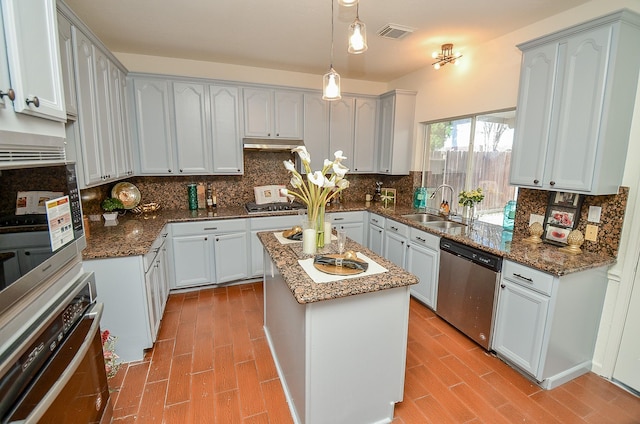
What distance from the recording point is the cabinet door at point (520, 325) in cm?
202

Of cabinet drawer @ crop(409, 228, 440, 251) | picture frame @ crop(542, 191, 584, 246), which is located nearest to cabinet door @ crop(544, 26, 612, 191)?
picture frame @ crop(542, 191, 584, 246)

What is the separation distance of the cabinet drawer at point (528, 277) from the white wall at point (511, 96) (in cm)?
59

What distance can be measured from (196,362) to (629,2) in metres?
3.88

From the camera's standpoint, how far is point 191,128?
3.44m

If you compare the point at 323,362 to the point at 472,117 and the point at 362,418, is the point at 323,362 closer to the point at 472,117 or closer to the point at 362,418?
the point at 362,418

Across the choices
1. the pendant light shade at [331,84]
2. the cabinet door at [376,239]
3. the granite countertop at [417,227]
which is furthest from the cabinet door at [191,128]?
the cabinet door at [376,239]

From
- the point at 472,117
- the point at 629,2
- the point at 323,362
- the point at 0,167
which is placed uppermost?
the point at 629,2

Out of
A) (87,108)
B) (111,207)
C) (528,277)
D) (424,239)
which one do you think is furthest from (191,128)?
(528,277)

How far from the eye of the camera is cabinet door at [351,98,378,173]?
4152mm

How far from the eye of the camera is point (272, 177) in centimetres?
412

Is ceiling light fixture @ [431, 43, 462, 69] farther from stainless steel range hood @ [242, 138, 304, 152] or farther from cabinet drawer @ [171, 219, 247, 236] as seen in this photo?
cabinet drawer @ [171, 219, 247, 236]

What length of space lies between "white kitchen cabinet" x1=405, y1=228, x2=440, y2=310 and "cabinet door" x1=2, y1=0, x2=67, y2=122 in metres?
2.78

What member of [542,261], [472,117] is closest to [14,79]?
[542,261]

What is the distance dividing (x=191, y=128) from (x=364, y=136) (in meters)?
2.24
